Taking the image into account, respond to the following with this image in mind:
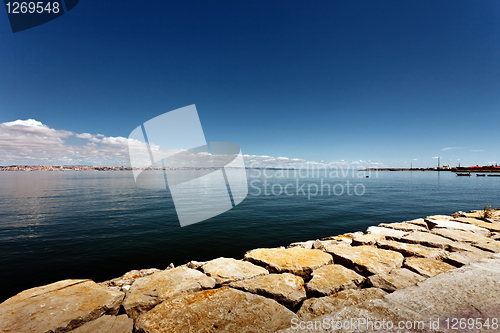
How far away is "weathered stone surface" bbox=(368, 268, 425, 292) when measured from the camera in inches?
150

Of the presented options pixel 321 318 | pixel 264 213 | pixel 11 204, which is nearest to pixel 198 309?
pixel 321 318

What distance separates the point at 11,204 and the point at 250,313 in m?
33.9

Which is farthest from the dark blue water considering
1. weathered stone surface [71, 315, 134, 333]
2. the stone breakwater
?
weathered stone surface [71, 315, 134, 333]

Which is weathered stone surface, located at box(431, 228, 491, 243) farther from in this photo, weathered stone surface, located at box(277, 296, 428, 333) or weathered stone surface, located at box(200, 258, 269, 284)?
weathered stone surface, located at box(200, 258, 269, 284)

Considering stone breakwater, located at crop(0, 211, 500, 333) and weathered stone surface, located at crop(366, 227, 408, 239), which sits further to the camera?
weathered stone surface, located at crop(366, 227, 408, 239)

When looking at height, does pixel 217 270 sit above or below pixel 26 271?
above

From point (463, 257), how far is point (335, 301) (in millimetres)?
4300

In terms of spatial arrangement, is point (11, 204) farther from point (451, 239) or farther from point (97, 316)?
point (451, 239)

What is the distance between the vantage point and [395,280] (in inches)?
157

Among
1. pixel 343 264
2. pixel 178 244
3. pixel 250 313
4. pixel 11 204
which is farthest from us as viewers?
pixel 11 204

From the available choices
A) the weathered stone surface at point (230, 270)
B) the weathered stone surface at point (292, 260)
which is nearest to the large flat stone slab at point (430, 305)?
the weathered stone surface at point (292, 260)

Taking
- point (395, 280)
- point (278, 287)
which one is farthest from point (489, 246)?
point (278, 287)

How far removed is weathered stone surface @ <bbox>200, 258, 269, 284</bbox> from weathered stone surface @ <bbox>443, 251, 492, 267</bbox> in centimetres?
460

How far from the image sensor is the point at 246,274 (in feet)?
15.8
